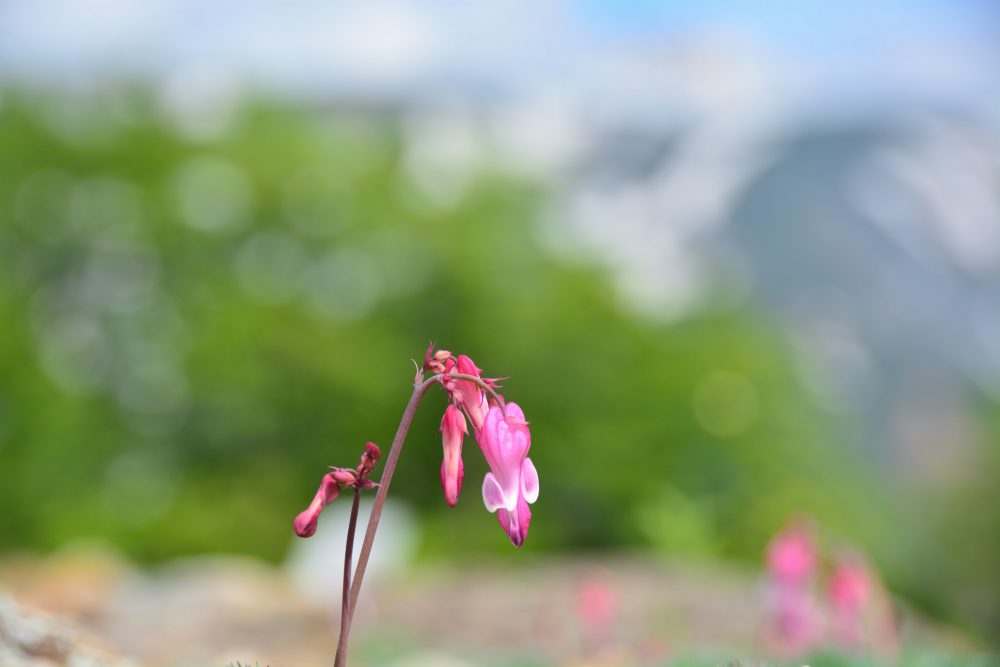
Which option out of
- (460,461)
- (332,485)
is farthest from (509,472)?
(332,485)

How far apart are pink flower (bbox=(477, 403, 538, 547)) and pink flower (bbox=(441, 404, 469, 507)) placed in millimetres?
45

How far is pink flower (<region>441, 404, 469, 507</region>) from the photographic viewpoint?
5.19ft

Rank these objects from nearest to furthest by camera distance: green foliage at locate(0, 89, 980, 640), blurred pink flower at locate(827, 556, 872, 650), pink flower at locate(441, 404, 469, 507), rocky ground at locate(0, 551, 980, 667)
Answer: pink flower at locate(441, 404, 469, 507) < blurred pink flower at locate(827, 556, 872, 650) < rocky ground at locate(0, 551, 980, 667) < green foliage at locate(0, 89, 980, 640)

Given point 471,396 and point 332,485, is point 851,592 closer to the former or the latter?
point 471,396

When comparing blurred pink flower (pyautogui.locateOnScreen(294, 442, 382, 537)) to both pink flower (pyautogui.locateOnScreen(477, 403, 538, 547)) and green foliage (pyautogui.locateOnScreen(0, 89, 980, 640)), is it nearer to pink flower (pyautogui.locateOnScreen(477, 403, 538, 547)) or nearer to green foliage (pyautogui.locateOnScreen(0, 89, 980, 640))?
pink flower (pyautogui.locateOnScreen(477, 403, 538, 547))

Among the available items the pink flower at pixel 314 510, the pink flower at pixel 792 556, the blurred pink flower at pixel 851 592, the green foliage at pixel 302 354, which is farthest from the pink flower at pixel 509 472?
the green foliage at pixel 302 354

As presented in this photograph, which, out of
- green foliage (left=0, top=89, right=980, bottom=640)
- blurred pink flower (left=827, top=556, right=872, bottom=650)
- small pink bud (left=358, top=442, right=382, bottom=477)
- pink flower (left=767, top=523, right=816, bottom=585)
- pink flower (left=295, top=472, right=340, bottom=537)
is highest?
green foliage (left=0, top=89, right=980, bottom=640)

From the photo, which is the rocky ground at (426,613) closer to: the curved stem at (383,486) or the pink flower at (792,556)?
the pink flower at (792,556)

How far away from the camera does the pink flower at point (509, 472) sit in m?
1.59

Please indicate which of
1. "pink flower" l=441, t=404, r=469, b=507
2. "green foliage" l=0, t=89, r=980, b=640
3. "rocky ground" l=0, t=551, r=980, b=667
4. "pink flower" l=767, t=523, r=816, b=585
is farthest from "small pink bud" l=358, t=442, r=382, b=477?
"green foliage" l=0, t=89, r=980, b=640

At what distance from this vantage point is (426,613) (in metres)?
6.97

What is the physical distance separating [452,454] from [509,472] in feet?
0.33

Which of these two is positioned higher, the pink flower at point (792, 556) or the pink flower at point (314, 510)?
the pink flower at point (792, 556)

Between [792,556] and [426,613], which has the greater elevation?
[426,613]
